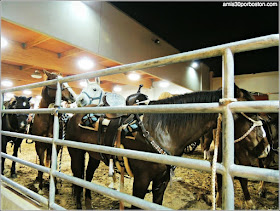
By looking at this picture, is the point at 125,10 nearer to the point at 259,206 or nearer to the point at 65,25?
the point at 65,25

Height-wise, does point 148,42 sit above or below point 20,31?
above

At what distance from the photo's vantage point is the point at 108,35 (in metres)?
3.65

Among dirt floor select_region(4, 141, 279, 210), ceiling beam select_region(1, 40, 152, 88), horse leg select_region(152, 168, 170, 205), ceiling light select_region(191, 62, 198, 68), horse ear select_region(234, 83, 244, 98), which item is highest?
ceiling light select_region(191, 62, 198, 68)

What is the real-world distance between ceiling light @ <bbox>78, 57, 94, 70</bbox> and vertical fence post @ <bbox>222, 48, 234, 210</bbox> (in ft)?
11.5

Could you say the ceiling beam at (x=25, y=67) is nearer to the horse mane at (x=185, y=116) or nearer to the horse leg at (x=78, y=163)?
the horse leg at (x=78, y=163)

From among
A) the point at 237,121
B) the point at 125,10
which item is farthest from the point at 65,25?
the point at 237,121

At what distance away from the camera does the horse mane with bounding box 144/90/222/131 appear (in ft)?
3.79

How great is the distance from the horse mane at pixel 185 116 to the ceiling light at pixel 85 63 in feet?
9.28

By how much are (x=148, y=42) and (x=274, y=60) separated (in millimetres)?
4455

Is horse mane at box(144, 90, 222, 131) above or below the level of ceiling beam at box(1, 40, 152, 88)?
below

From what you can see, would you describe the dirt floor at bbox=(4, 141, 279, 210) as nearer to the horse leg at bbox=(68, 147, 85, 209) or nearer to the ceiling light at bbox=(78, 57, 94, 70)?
the horse leg at bbox=(68, 147, 85, 209)

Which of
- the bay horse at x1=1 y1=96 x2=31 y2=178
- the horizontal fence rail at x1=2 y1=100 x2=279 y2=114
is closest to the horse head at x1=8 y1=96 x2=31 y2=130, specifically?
the bay horse at x1=1 y1=96 x2=31 y2=178

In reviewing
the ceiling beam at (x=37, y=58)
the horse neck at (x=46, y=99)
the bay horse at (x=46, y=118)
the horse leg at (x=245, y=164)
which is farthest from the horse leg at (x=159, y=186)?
the ceiling beam at (x=37, y=58)

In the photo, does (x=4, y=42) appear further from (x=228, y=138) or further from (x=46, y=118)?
(x=228, y=138)
